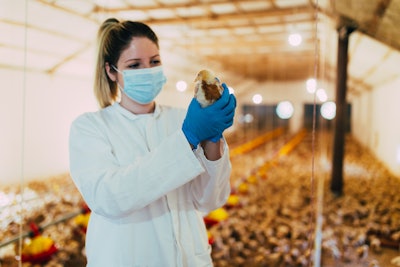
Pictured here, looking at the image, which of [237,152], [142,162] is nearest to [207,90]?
[142,162]

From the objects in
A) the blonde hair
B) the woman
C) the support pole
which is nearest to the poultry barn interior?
the support pole

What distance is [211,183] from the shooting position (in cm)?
88

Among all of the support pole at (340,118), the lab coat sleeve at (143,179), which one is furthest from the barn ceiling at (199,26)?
the lab coat sleeve at (143,179)

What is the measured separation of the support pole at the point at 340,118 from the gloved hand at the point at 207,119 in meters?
4.23

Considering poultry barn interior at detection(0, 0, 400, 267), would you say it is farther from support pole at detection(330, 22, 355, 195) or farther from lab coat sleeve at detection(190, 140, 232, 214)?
lab coat sleeve at detection(190, 140, 232, 214)

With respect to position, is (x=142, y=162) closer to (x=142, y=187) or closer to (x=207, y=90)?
(x=142, y=187)

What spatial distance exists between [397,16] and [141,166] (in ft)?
7.74

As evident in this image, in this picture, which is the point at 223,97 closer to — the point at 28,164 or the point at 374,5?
the point at 374,5

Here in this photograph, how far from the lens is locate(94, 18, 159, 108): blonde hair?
0.91 metres

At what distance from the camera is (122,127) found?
3.03ft

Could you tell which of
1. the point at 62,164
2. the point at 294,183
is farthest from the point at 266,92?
the point at 62,164

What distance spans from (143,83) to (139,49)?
9 cm

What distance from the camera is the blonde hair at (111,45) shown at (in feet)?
2.98

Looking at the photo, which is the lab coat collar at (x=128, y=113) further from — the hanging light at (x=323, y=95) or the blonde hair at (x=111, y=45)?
the hanging light at (x=323, y=95)
